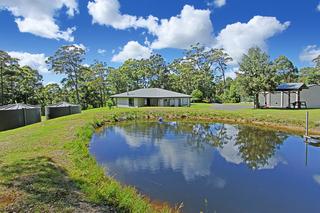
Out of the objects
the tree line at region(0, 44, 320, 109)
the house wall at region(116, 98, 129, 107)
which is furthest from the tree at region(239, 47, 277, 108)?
the house wall at region(116, 98, 129, 107)

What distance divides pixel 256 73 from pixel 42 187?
27.6m

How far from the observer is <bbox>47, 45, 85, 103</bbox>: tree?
133 ft

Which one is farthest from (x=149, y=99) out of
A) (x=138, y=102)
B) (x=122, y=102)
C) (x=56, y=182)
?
(x=56, y=182)

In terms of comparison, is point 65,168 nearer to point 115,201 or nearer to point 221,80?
point 115,201

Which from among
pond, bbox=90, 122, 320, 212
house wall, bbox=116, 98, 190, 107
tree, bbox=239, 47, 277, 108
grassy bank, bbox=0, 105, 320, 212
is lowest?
pond, bbox=90, 122, 320, 212

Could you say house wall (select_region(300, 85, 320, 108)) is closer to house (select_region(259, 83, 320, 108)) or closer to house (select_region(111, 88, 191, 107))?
house (select_region(259, 83, 320, 108))

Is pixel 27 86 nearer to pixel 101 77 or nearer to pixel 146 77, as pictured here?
pixel 101 77

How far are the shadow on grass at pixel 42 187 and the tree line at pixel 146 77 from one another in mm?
25836

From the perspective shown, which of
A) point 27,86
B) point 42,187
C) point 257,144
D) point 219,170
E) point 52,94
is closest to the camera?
point 42,187

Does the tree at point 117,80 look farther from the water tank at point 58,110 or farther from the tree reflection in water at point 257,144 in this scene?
the tree reflection in water at point 257,144

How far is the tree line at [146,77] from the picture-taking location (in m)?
28.6

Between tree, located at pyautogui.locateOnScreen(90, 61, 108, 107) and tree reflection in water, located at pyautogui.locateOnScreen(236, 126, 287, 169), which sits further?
tree, located at pyautogui.locateOnScreen(90, 61, 108, 107)

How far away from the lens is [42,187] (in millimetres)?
5395

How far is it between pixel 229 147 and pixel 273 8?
37.4 feet
